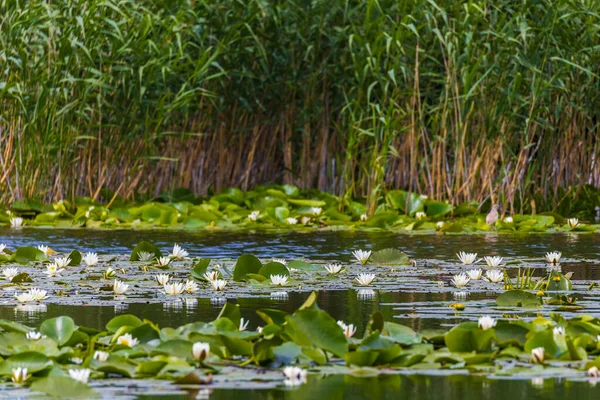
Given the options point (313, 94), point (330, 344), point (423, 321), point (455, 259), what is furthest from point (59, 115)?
point (330, 344)

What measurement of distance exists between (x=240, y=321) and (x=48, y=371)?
0.91 metres

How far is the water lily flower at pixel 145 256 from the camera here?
736 centimetres

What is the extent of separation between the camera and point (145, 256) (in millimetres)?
7363

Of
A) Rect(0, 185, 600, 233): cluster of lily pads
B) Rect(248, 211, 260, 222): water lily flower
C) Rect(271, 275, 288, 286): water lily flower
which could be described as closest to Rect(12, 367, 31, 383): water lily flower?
Rect(271, 275, 288, 286): water lily flower

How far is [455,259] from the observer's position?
7863 mm

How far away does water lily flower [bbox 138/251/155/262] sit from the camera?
7363 millimetres

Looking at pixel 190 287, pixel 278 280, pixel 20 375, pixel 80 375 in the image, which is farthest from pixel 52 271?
pixel 80 375

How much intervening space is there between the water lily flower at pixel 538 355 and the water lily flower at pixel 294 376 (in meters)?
0.79

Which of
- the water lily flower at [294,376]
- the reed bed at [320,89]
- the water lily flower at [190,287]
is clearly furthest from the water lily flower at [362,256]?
the reed bed at [320,89]

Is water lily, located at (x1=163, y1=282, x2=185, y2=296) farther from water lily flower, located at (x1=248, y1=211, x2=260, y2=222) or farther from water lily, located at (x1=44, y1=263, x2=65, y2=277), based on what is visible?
water lily flower, located at (x1=248, y1=211, x2=260, y2=222)

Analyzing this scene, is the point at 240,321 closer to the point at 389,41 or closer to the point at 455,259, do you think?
the point at 455,259

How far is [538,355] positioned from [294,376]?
2.74ft

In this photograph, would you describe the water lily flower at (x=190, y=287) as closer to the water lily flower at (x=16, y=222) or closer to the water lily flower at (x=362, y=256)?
the water lily flower at (x=362, y=256)

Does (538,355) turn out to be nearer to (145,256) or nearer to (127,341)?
(127,341)
